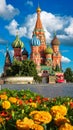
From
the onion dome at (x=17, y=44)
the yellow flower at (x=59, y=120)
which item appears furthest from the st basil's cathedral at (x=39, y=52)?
the yellow flower at (x=59, y=120)

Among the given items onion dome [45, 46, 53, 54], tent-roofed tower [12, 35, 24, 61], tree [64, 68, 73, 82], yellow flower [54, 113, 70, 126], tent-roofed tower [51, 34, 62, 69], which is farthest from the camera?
tent-roofed tower [51, 34, 62, 69]

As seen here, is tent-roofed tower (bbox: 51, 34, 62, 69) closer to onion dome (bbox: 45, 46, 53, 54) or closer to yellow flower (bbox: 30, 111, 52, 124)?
onion dome (bbox: 45, 46, 53, 54)

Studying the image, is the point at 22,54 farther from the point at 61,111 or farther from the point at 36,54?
the point at 61,111

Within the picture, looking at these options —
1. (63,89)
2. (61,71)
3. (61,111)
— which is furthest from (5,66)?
(61,111)

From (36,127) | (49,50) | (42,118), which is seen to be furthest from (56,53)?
(36,127)

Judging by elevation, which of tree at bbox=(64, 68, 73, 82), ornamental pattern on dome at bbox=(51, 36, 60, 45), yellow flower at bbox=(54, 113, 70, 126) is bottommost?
yellow flower at bbox=(54, 113, 70, 126)

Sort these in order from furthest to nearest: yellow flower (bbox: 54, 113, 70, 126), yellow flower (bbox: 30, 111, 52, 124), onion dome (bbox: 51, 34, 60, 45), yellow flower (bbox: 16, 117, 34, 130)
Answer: onion dome (bbox: 51, 34, 60, 45)
yellow flower (bbox: 54, 113, 70, 126)
yellow flower (bbox: 30, 111, 52, 124)
yellow flower (bbox: 16, 117, 34, 130)

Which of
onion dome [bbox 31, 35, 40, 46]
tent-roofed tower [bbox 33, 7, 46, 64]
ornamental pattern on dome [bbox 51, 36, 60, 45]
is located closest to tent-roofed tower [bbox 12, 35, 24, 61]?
onion dome [bbox 31, 35, 40, 46]

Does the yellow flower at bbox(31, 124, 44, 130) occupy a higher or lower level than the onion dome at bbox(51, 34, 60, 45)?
lower

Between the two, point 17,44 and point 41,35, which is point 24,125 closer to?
point 17,44

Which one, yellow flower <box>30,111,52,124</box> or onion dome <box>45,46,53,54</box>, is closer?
yellow flower <box>30,111,52,124</box>

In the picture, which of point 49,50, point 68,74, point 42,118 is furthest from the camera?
point 68,74

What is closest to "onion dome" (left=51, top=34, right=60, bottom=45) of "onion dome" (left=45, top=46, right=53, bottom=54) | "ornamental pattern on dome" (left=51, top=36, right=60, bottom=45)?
"ornamental pattern on dome" (left=51, top=36, right=60, bottom=45)

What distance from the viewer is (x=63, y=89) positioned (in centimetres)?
1806
